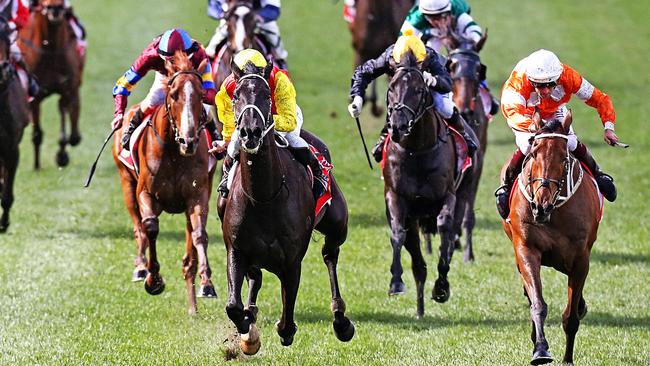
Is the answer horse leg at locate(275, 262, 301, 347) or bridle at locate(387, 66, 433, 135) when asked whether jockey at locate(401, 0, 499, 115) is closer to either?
bridle at locate(387, 66, 433, 135)

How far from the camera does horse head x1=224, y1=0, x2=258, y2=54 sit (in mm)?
14406

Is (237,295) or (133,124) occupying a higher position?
(237,295)

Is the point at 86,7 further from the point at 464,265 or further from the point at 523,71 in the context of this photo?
the point at 523,71

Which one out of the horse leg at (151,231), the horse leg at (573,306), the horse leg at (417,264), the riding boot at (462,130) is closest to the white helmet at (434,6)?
the riding boot at (462,130)

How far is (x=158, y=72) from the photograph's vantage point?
36.2 ft

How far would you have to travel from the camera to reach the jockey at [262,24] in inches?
583

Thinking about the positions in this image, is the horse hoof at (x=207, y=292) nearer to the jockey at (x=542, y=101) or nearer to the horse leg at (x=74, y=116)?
the jockey at (x=542, y=101)

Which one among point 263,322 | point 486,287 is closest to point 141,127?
point 263,322

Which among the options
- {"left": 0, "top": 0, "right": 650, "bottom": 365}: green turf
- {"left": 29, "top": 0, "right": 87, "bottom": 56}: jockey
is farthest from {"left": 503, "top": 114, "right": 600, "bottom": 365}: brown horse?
{"left": 29, "top": 0, "right": 87, "bottom": 56}: jockey

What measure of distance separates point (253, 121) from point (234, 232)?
933mm

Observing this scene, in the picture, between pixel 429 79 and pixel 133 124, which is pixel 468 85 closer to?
pixel 429 79

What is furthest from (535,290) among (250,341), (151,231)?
(151,231)

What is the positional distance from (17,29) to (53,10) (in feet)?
7.25

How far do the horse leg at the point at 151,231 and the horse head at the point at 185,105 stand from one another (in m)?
0.69
